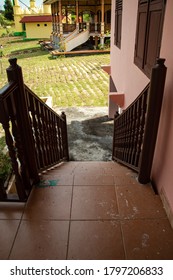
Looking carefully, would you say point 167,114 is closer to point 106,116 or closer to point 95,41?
point 106,116

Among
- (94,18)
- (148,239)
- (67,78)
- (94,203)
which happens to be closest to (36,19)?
(94,18)

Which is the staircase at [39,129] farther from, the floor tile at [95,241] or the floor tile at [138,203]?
the floor tile at [95,241]

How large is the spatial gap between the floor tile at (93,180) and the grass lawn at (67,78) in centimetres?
634

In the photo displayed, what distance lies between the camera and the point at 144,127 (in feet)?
7.80

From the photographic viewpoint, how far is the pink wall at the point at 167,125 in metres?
1.95

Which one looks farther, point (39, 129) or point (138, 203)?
point (39, 129)

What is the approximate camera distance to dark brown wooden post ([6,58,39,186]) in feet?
6.33

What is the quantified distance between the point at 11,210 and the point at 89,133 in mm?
4599

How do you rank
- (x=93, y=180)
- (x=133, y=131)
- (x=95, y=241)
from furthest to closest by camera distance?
(x=133, y=131) → (x=93, y=180) → (x=95, y=241)

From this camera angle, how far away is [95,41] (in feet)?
64.4

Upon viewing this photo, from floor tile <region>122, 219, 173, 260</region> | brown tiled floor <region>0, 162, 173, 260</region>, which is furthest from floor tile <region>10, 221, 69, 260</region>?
floor tile <region>122, 219, 173, 260</region>

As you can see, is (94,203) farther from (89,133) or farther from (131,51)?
(89,133)

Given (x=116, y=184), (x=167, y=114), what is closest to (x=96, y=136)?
(x=116, y=184)

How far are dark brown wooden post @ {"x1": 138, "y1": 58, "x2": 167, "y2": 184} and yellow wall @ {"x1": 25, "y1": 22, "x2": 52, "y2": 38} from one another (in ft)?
98.7
